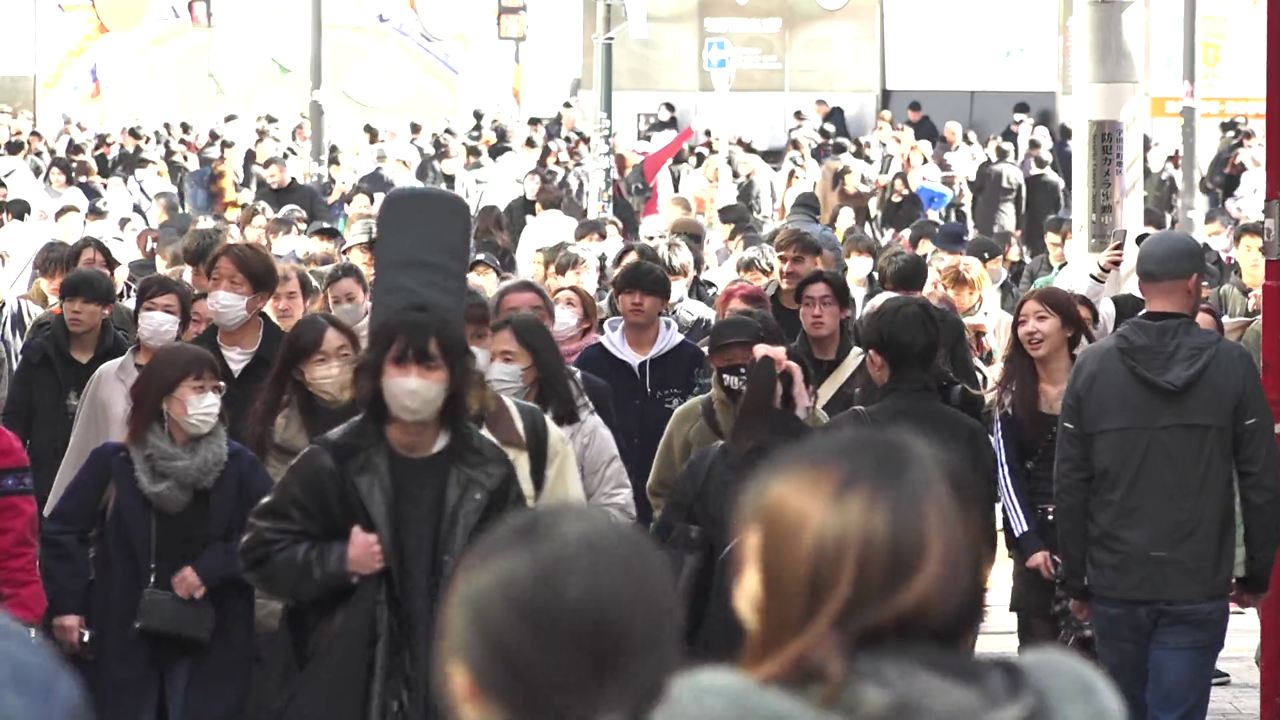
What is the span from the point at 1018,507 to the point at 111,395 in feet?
9.99

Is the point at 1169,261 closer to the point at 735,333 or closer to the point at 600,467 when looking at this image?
the point at 735,333

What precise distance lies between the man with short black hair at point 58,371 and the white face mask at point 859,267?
6008 mm

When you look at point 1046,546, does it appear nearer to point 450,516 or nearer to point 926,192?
point 450,516

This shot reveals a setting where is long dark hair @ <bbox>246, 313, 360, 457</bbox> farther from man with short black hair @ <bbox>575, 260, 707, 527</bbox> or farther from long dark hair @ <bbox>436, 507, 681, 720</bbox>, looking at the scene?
long dark hair @ <bbox>436, 507, 681, 720</bbox>

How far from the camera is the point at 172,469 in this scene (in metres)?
6.31

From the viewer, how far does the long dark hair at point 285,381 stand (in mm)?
6910

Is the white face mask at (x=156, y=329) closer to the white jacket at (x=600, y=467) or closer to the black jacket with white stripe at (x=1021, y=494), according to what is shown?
the white jacket at (x=600, y=467)

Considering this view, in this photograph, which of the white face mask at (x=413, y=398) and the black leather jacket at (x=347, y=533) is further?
the white face mask at (x=413, y=398)

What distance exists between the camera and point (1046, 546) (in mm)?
7344

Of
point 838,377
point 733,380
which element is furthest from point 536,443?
point 838,377

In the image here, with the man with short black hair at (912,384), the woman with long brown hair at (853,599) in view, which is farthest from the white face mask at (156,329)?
the woman with long brown hair at (853,599)

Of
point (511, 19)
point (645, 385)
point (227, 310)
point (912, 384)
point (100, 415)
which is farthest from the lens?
point (511, 19)

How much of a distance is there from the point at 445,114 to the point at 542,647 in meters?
48.7

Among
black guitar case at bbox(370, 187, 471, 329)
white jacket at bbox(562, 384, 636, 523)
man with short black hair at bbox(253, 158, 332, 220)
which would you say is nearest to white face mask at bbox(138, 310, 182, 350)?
white jacket at bbox(562, 384, 636, 523)
